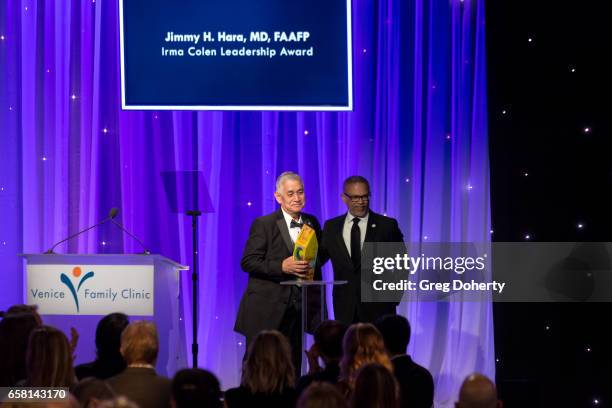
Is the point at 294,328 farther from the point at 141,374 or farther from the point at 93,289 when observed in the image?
the point at 141,374

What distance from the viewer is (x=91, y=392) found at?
2.73 metres

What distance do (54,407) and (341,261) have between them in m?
3.33

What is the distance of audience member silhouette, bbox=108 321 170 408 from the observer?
3184 millimetres

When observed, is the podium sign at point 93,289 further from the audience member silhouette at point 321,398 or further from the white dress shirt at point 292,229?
the audience member silhouette at point 321,398

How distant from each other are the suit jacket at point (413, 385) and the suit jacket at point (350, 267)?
163cm

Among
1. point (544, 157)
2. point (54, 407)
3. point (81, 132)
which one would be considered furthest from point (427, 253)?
point (54, 407)

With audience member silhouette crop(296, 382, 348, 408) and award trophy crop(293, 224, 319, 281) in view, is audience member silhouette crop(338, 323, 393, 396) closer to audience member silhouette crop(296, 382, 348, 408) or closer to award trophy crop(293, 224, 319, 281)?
audience member silhouette crop(296, 382, 348, 408)

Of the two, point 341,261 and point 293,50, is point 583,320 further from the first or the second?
point 293,50

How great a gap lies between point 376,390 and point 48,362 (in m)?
1.18

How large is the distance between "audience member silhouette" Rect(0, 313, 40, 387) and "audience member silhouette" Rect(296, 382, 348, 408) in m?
1.45

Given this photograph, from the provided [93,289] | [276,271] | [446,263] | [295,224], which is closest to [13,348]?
[93,289]

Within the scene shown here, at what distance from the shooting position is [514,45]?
6.50 meters

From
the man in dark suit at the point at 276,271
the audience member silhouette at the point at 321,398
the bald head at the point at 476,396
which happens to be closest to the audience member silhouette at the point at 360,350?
the bald head at the point at 476,396

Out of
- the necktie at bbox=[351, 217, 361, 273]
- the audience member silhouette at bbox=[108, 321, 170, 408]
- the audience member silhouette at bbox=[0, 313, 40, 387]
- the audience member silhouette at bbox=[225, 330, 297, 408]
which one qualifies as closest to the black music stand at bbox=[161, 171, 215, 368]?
the necktie at bbox=[351, 217, 361, 273]
